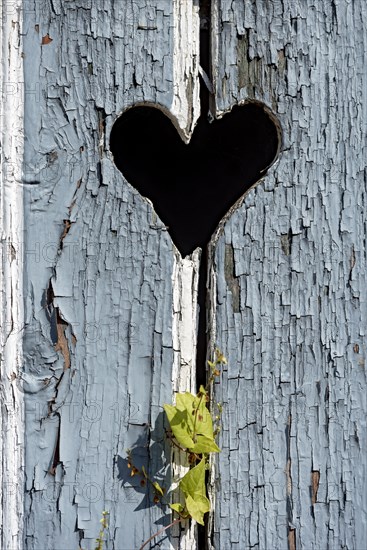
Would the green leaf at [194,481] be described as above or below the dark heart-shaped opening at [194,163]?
below

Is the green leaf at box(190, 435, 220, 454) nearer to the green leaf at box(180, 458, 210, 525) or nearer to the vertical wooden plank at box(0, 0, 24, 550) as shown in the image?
the green leaf at box(180, 458, 210, 525)

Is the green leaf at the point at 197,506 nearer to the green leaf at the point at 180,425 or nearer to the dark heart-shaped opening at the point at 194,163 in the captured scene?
the green leaf at the point at 180,425

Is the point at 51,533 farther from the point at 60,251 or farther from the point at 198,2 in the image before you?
the point at 198,2

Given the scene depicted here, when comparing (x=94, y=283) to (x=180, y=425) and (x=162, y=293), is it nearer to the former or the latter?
(x=162, y=293)

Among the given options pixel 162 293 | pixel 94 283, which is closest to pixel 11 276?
pixel 94 283

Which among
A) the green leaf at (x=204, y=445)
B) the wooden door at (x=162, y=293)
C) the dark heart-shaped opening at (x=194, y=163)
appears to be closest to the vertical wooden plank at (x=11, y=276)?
the wooden door at (x=162, y=293)

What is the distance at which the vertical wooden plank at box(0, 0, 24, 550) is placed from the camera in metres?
1.11

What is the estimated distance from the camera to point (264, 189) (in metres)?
1.14

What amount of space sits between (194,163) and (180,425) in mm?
437

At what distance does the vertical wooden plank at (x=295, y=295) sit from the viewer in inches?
44.2

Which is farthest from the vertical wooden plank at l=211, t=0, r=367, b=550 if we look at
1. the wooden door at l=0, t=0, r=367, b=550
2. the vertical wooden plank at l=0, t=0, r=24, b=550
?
the vertical wooden plank at l=0, t=0, r=24, b=550

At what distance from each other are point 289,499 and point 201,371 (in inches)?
9.4

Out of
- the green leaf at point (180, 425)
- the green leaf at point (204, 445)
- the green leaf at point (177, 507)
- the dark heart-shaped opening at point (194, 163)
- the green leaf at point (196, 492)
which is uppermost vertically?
the dark heart-shaped opening at point (194, 163)

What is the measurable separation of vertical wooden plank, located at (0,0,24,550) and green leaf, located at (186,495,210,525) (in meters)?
0.26
